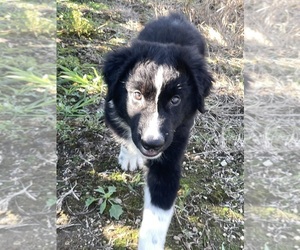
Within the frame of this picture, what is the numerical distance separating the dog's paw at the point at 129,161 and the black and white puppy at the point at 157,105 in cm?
32

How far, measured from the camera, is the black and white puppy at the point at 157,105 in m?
2.48

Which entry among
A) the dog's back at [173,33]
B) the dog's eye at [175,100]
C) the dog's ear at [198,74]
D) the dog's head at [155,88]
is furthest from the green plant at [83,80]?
the dog's eye at [175,100]

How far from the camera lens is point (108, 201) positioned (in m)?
2.96

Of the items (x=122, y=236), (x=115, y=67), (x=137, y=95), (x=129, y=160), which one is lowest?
(x=122, y=236)

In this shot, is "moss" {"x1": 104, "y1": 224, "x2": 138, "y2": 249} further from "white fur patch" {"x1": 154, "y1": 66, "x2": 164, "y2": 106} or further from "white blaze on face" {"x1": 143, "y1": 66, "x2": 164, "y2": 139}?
"white fur patch" {"x1": 154, "y1": 66, "x2": 164, "y2": 106}

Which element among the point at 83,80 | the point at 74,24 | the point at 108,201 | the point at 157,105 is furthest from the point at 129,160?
the point at 74,24

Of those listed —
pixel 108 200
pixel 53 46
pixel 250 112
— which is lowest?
pixel 108 200

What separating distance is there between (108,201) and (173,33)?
54.1 inches

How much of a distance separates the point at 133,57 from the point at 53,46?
960 mm

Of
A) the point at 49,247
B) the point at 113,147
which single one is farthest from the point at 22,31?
the point at 113,147

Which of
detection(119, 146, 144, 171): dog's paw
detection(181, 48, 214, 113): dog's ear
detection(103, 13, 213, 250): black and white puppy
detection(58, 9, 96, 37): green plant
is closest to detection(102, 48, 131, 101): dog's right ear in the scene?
detection(103, 13, 213, 250): black and white puppy

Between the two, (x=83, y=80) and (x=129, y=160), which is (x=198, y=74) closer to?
(x=129, y=160)

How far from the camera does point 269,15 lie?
1.80 m

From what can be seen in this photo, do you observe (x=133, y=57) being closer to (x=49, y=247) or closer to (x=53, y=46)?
(x=53, y=46)
